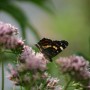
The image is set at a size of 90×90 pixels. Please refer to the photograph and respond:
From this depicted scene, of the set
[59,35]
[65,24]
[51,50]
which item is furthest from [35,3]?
[65,24]

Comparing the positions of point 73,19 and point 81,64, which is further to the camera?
point 73,19

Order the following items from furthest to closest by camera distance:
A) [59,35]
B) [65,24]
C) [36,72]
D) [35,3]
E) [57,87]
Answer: [65,24] → [59,35] → [35,3] → [57,87] → [36,72]

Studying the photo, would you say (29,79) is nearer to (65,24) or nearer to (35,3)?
(35,3)

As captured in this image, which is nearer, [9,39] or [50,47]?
[9,39]

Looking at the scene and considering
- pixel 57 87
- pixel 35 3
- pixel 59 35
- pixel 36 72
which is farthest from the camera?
pixel 59 35

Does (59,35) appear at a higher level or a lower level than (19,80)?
higher

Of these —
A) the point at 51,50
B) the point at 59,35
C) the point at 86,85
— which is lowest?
the point at 86,85
